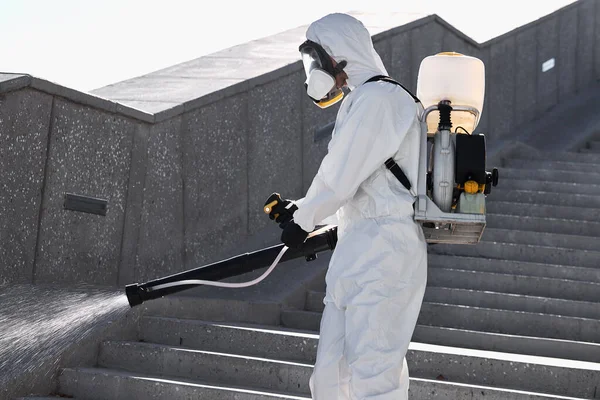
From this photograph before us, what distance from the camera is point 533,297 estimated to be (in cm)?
636

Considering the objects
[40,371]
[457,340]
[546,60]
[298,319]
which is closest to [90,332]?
[40,371]

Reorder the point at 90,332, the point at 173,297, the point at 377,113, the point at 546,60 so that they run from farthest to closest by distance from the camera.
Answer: the point at 546,60 < the point at 173,297 < the point at 90,332 < the point at 377,113

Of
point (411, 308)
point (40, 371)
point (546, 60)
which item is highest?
point (546, 60)

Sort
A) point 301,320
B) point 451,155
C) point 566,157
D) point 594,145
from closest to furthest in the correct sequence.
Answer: point 451,155 → point 301,320 → point 566,157 → point 594,145

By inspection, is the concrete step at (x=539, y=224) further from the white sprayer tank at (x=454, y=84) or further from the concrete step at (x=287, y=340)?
the white sprayer tank at (x=454, y=84)

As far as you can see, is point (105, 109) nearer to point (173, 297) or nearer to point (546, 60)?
point (173, 297)

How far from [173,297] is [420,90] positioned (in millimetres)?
2377

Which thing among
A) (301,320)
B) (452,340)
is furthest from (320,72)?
(301,320)

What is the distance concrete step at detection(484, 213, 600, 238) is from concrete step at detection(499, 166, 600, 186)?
1.03 m

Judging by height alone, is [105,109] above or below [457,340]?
above

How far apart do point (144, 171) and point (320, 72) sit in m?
2.38

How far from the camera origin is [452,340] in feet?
19.3

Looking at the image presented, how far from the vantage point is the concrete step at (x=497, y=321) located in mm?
5977

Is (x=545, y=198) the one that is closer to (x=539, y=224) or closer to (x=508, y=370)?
(x=539, y=224)
